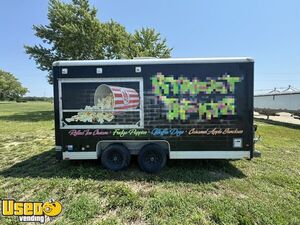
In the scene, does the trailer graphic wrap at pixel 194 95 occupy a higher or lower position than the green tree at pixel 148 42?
lower

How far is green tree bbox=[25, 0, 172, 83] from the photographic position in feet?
62.1

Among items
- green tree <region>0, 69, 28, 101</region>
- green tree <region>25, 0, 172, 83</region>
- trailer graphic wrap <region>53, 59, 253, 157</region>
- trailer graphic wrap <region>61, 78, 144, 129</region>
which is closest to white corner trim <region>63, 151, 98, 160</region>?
trailer graphic wrap <region>53, 59, 253, 157</region>

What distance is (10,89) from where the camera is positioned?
3748 inches

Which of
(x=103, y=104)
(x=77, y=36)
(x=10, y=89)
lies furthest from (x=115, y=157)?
(x=10, y=89)

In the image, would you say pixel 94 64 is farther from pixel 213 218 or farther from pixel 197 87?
pixel 213 218

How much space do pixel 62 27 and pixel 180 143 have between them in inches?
740

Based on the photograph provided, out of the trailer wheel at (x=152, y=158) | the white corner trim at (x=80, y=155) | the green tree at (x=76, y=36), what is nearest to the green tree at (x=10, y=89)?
the green tree at (x=76, y=36)

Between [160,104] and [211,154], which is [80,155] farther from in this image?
[211,154]

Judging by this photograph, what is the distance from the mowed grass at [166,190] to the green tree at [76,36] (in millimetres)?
15792

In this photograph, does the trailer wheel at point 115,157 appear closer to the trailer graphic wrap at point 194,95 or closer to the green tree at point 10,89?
the trailer graphic wrap at point 194,95

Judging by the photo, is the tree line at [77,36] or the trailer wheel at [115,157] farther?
the tree line at [77,36]

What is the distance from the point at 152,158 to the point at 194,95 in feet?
6.27

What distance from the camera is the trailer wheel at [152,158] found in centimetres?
474

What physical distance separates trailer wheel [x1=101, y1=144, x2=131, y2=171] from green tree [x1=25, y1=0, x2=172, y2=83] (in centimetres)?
1715
